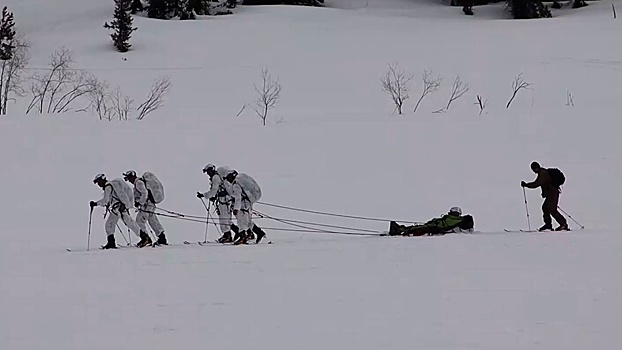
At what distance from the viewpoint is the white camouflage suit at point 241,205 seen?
11.8 m

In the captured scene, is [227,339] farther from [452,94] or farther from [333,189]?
[452,94]

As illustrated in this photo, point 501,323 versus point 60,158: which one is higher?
point 501,323

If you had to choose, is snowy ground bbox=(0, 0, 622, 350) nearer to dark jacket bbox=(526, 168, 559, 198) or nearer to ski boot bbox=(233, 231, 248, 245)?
ski boot bbox=(233, 231, 248, 245)

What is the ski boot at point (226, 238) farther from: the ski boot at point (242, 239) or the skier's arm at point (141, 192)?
the skier's arm at point (141, 192)

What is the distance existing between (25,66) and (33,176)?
21.9m

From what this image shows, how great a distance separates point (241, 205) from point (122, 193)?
1798 millimetres

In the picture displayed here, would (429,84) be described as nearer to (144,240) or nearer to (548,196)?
(548,196)

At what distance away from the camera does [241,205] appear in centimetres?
1186

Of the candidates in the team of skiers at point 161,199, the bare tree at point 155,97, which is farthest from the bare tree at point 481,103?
the team of skiers at point 161,199

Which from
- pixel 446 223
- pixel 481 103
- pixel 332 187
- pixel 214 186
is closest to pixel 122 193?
pixel 214 186

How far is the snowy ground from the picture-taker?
22.1 ft

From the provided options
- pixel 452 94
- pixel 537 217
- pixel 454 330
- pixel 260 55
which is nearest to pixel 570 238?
pixel 537 217

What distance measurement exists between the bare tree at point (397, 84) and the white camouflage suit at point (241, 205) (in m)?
16.2

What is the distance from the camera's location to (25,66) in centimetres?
3766
